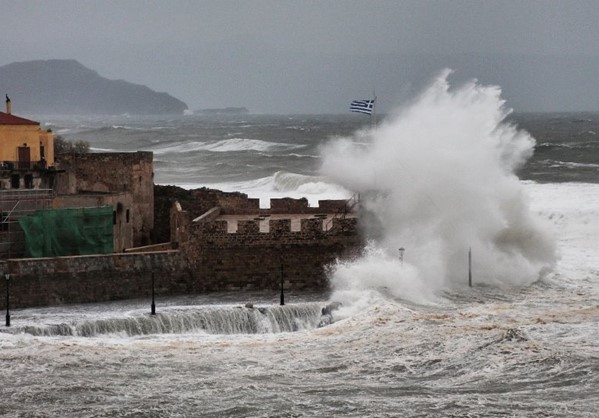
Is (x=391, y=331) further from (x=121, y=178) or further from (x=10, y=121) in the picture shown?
(x=10, y=121)

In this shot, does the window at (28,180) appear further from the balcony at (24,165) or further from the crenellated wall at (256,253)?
the crenellated wall at (256,253)

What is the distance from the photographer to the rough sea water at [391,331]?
1770 centimetres

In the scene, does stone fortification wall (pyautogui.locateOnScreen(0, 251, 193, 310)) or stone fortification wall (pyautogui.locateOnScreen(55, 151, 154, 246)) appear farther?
stone fortification wall (pyautogui.locateOnScreen(55, 151, 154, 246))

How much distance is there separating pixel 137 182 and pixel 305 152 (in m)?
64.3

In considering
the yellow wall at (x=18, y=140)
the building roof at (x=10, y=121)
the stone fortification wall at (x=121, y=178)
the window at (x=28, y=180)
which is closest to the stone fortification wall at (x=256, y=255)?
the stone fortification wall at (x=121, y=178)

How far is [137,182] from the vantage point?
3050cm

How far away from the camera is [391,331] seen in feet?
71.8

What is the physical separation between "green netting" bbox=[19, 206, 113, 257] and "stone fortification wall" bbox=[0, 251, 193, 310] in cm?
177

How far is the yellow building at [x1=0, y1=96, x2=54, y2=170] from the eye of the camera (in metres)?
32.1

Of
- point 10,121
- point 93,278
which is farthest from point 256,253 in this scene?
point 10,121

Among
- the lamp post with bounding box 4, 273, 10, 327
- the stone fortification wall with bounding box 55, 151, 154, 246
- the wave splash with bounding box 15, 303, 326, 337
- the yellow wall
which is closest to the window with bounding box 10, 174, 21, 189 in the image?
the yellow wall

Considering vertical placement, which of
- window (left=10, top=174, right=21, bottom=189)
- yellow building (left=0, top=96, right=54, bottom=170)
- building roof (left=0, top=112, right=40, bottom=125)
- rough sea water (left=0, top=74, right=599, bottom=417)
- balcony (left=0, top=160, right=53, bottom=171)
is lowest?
rough sea water (left=0, top=74, right=599, bottom=417)

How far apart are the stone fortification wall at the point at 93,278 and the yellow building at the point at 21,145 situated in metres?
7.25

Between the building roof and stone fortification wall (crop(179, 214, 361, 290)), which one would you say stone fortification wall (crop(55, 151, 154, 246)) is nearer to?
the building roof
